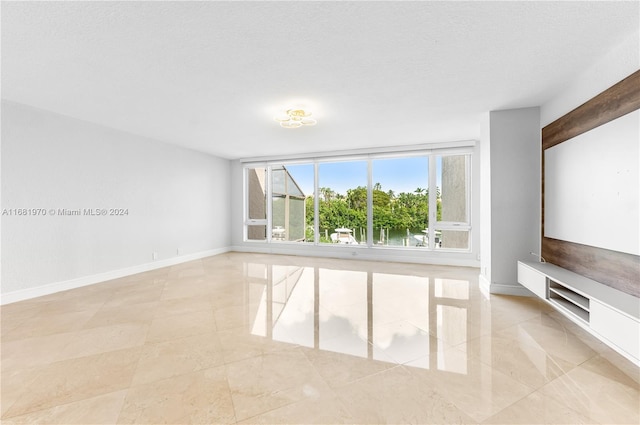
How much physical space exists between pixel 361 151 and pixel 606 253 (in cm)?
449

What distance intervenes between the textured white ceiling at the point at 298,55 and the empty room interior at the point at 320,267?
22 millimetres

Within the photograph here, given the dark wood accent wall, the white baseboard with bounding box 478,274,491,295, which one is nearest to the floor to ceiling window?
the white baseboard with bounding box 478,274,491,295

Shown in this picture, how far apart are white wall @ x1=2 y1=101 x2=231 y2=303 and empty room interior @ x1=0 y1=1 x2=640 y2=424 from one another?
3cm

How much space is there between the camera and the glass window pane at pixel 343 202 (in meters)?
6.46

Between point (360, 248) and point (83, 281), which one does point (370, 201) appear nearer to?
point (360, 248)

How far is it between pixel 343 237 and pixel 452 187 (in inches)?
107

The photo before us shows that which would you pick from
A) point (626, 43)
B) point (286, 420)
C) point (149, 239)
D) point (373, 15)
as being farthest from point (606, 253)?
point (149, 239)

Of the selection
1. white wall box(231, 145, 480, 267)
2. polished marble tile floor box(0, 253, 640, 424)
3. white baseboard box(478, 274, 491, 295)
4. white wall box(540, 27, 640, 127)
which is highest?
white wall box(540, 27, 640, 127)

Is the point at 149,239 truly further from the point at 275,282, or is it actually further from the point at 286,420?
the point at 286,420

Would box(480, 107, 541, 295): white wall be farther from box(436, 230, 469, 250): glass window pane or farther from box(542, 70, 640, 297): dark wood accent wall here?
box(436, 230, 469, 250): glass window pane

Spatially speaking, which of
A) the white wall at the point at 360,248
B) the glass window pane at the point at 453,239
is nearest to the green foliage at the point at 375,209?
the glass window pane at the point at 453,239

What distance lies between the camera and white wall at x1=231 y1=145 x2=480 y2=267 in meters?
5.42

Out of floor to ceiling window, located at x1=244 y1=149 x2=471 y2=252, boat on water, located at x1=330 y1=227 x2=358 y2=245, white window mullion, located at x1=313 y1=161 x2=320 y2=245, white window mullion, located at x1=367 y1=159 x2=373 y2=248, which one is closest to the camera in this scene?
floor to ceiling window, located at x1=244 y1=149 x2=471 y2=252

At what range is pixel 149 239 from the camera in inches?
205
